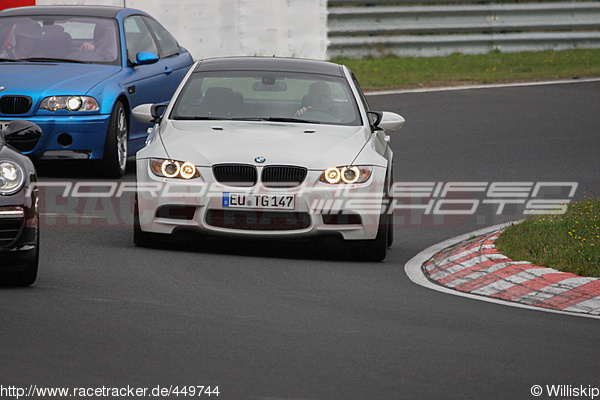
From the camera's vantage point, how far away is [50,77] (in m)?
12.4

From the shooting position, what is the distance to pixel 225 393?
5309 mm

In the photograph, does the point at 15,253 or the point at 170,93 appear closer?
the point at 15,253

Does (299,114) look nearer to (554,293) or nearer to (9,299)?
(554,293)

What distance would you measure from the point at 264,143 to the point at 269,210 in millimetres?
608

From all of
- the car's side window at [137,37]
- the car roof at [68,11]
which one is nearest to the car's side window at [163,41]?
the car's side window at [137,37]

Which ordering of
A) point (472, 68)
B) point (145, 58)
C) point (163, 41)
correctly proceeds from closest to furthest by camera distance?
point (145, 58)
point (163, 41)
point (472, 68)

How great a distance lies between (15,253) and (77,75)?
5.43 metres

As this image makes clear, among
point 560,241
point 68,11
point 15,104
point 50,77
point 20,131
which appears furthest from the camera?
point 68,11

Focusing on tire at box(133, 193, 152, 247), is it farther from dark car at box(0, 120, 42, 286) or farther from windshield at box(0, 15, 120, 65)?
windshield at box(0, 15, 120, 65)

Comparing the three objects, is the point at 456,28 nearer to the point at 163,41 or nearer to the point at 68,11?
the point at 163,41

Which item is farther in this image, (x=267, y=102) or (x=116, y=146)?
(x=116, y=146)

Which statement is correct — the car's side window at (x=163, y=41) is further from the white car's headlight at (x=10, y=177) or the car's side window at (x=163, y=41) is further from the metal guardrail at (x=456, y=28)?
the metal guardrail at (x=456, y=28)

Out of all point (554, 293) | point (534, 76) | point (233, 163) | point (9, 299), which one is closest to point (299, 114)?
point (233, 163)

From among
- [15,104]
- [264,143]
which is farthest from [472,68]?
[264,143]
